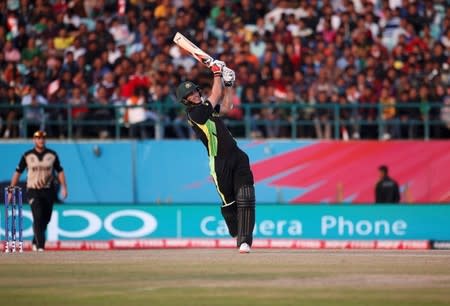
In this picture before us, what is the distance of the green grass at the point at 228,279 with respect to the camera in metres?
12.6

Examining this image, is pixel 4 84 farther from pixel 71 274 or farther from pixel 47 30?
pixel 71 274

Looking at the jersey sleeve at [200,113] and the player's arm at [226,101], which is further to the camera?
the player's arm at [226,101]

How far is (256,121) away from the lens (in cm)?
2625

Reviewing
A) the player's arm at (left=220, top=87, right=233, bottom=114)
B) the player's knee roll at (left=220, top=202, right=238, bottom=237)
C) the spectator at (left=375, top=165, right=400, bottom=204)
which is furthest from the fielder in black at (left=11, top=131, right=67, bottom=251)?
the spectator at (left=375, top=165, right=400, bottom=204)

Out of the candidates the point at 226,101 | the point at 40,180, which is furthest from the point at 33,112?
the point at 226,101

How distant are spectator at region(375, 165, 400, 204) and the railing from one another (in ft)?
3.70

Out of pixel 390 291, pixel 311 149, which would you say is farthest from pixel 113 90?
pixel 390 291

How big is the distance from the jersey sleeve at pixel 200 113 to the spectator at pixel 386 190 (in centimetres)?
1001

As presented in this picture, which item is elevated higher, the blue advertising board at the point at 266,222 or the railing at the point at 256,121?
the railing at the point at 256,121

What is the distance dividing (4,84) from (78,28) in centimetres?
239

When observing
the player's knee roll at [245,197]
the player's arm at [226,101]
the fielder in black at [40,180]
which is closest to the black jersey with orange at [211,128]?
the player's arm at [226,101]

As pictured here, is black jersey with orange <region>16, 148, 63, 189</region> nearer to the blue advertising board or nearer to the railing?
the blue advertising board

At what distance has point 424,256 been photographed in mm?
17359

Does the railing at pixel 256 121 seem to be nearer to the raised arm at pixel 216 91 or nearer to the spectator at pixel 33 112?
the spectator at pixel 33 112
